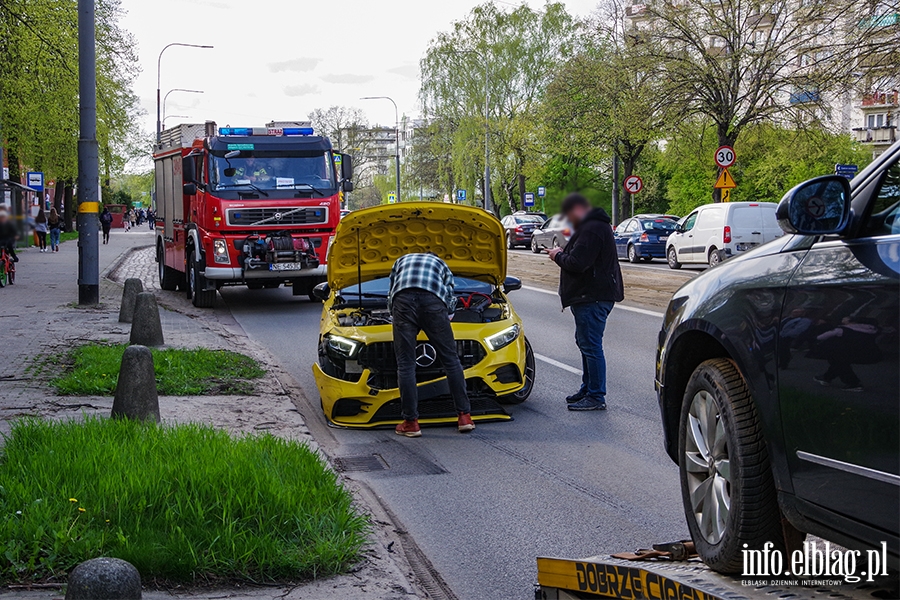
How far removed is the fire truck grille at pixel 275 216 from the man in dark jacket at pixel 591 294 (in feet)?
32.9

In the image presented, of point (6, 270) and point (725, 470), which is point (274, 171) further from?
point (725, 470)

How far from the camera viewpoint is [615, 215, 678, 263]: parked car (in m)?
34.5

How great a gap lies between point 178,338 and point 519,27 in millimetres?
53303

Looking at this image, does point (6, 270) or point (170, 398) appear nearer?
point (170, 398)

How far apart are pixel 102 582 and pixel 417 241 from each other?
6.00 m

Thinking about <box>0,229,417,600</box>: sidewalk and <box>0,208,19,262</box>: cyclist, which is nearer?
<box>0,208,19,262</box>: cyclist

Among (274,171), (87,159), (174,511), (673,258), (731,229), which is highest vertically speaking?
(87,159)

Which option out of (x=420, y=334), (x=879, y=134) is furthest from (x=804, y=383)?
(x=879, y=134)

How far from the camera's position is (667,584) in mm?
3174

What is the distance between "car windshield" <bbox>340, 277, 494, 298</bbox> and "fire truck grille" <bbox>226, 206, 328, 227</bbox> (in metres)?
8.98

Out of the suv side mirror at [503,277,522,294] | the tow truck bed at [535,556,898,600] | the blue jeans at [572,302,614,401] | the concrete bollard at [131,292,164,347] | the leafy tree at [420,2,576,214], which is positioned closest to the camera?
the tow truck bed at [535,556,898,600]

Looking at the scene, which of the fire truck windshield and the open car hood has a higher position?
the fire truck windshield

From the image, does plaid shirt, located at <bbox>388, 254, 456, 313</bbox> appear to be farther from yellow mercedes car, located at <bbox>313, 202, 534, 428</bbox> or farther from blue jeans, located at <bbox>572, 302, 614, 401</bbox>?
blue jeans, located at <bbox>572, 302, 614, 401</bbox>

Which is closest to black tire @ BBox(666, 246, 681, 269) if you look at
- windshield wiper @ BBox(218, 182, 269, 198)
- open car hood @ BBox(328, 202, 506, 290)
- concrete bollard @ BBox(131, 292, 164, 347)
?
windshield wiper @ BBox(218, 182, 269, 198)
